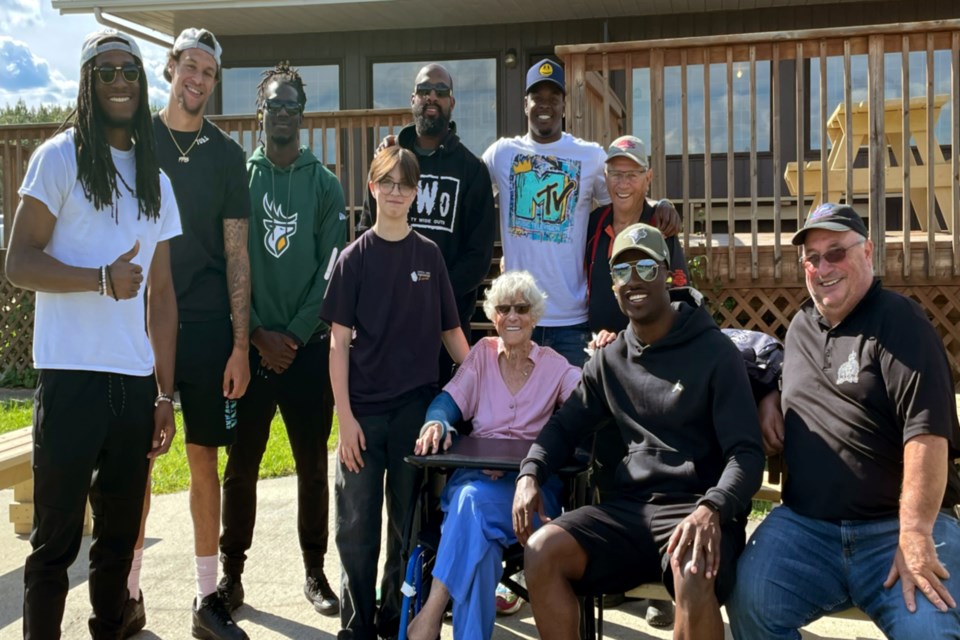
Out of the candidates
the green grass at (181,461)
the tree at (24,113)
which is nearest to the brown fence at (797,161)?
the green grass at (181,461)

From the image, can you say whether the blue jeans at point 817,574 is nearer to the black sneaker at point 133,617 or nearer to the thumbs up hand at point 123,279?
the thumbs up hand at point 123,279

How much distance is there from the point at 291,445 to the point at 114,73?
179 cm

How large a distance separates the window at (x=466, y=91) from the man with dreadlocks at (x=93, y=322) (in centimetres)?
915

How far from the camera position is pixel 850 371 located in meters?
3.04

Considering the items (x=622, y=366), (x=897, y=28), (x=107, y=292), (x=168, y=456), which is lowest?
(x=168, y=456)

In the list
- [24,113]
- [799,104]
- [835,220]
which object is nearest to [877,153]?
[799,104]

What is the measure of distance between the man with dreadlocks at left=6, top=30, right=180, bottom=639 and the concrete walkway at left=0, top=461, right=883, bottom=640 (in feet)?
2.87

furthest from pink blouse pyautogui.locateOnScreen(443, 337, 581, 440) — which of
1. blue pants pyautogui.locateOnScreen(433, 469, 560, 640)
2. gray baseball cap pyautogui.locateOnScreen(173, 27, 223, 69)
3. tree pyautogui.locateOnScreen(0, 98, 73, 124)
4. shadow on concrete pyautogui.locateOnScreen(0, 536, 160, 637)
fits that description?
tree pyautogui.locateOnScreen(0, 98, 73, 124)

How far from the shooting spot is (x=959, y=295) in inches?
265

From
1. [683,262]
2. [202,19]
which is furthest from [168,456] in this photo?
[202,19]

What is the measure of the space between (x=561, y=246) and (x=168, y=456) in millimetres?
4306

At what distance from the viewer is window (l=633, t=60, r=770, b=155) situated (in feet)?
37.5

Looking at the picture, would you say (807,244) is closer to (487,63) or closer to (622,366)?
(622,366)

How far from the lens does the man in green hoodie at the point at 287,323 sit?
4.11m
